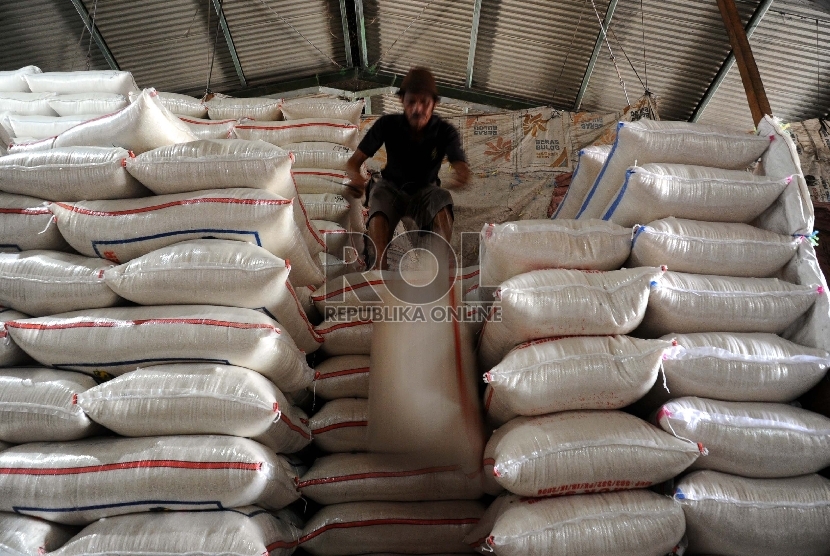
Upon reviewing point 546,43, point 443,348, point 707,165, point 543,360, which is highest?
point 546,43

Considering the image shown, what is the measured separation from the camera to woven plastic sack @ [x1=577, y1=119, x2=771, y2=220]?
2014 millimetres

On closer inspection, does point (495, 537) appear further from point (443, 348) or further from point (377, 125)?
point (377, 125)

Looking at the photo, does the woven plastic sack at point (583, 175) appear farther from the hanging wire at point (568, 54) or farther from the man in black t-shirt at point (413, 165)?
the hanging wire at point (568, 54)

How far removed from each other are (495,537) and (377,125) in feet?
6.21

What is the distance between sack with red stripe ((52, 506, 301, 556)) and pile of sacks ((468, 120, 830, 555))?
66 centimetres

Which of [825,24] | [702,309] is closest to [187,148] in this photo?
[702,309]

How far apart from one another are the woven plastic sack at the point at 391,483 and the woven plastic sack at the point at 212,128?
2.11m

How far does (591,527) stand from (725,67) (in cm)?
413

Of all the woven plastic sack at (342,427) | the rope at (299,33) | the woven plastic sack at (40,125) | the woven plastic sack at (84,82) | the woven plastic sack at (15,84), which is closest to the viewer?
the woven plastic sack at (342,427)

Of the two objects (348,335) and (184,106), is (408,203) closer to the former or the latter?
(348,335)

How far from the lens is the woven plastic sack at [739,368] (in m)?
1.68

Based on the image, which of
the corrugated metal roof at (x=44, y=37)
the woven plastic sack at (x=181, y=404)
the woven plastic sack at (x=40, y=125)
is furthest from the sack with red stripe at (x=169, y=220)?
the corrugated metal roof at (x=44, y=37)

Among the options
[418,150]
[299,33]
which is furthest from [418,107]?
[299,33]

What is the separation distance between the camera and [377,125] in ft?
8.74
